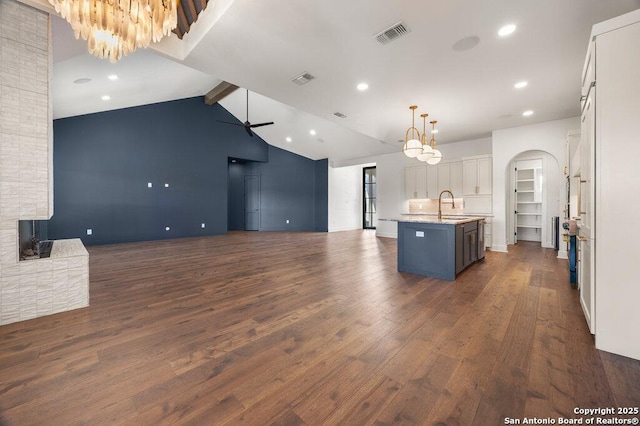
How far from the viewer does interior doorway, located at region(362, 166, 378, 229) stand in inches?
496

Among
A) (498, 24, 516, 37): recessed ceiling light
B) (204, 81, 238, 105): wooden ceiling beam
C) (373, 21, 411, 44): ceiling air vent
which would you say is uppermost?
(204, 81, 238, 105): wooden ceiling beam

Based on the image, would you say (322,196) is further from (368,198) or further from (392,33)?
(392,33)

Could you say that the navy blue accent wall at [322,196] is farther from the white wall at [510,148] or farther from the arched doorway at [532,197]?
the arched doorway at [532,197]

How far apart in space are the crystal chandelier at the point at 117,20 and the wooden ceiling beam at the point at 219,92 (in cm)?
541

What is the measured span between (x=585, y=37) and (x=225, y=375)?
4.74 meters

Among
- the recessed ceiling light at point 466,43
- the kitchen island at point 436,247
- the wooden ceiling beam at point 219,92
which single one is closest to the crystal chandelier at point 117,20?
the recessed ceiling light at point 466,43

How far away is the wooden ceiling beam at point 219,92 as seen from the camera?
288 inches

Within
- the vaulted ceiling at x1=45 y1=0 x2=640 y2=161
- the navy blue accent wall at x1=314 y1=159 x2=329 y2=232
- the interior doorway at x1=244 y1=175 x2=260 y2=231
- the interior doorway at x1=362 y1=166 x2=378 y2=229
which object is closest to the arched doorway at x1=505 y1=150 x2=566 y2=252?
the vaulted ceiling at x1=45 y1=0 x2=640 y2=161

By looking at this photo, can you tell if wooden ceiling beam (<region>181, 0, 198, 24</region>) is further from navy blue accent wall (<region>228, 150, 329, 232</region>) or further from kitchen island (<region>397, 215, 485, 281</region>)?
navy blue accent wall (<region>228, 150, 329, 232</region>)

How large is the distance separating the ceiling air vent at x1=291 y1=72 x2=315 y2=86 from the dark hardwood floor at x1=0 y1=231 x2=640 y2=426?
9.92 feet

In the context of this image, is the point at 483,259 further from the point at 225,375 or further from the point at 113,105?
the point at 113,105

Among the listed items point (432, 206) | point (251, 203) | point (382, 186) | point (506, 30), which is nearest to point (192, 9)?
point (506, 30)

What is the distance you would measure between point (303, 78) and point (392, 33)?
1499 mm

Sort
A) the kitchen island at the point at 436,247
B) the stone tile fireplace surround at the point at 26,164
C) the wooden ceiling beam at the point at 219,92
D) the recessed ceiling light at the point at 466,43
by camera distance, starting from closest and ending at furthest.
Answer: the stone tile fireplace surround at the point at 26,164 < the recessed ceiling light at the point at 466,43 < the kitchen island at the point at 436,247 < the wooden ceiling beam at the point at 219,92
